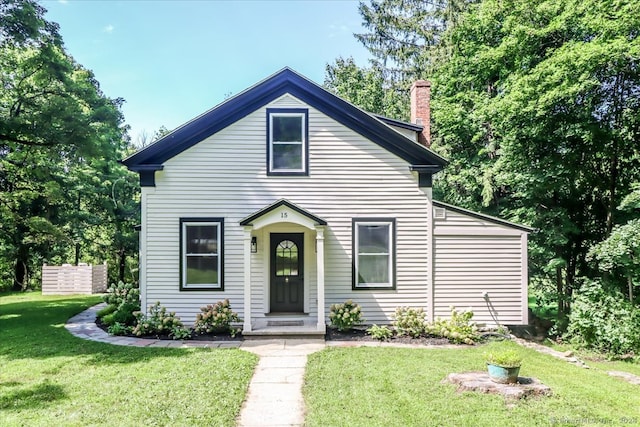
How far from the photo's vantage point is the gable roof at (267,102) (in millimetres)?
8953

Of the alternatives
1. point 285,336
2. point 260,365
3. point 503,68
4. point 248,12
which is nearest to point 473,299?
point 285,336

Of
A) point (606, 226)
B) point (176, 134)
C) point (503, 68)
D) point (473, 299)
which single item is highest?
point (503, 68)

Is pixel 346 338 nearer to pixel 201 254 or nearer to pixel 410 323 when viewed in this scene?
pixel 410 323

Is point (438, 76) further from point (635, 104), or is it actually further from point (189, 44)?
point (189, 44)

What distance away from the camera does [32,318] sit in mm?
10602

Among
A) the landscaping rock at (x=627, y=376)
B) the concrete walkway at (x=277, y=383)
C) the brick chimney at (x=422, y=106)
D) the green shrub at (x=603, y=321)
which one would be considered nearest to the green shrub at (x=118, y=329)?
the concrete walkway at (x=277, y=383)

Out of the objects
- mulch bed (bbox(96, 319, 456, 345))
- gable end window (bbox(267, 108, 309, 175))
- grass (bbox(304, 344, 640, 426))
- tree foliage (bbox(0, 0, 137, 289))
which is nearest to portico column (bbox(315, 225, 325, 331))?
mulch bed (bbox(96, 319, 456, 345))

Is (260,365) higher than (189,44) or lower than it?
lower

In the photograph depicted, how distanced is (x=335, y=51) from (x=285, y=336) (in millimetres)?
21829

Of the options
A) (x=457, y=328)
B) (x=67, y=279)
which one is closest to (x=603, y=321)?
(x=457, y=328)

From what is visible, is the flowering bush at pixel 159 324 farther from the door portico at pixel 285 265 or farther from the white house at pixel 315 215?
the door portico at pixel 285 265

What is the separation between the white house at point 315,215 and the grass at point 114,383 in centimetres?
215

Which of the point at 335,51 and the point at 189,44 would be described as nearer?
the point at 189,44

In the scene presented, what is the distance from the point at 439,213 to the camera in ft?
30.1
